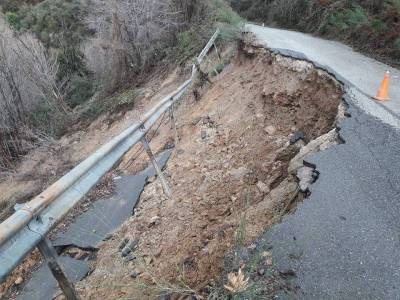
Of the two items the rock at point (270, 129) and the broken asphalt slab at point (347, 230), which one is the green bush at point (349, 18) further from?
the broken asphalt slab at point (347, 230)

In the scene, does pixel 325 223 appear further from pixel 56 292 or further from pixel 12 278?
pixel 12 278

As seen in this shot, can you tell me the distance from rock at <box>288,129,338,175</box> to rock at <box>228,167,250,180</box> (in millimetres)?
862

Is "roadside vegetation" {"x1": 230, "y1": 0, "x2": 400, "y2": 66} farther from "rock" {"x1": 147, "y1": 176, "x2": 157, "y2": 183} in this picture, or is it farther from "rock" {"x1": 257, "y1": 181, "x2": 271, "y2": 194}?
"rock" {"x1": 147, "y1": 176, "x2": 157, "y2": 183}

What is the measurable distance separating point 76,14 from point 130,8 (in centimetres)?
1595

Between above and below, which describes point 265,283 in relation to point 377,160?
above

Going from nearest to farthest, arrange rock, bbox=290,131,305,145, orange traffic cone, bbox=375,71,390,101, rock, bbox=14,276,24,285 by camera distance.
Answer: rock, bbox=14,276,24,285 → rock, bbox=290,131,305,145 → orange traffic cone, bbox=375,71,390,101

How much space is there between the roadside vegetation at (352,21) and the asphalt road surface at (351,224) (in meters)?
5.68

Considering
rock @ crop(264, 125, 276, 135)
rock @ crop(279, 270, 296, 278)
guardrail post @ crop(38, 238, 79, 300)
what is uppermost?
guardrail post @ crop(38, 238, 79, 300)

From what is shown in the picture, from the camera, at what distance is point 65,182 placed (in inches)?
94.3

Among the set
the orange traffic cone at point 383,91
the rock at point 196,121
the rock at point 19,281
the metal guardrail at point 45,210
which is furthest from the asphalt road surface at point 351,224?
the rock at point 19,281

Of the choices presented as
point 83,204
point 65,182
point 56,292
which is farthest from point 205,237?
point 83,204

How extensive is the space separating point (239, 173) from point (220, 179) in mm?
298

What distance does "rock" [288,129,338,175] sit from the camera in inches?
174

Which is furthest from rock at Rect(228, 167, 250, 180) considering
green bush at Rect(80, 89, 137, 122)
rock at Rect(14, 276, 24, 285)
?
green bush at Rect(80, 89, 137, 122)
